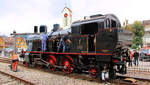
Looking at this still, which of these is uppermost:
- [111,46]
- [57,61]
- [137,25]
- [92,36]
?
[137,25]

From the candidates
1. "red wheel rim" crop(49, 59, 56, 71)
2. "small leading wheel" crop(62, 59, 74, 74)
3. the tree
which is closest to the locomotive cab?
"small leading wheel" crop(62, 59, 74, 74)

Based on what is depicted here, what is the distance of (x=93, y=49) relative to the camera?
8398mm

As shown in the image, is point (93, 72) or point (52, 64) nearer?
point (93, 72)

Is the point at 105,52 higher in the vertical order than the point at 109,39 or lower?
lower

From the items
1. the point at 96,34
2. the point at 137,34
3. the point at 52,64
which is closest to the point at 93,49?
the point at 96,34

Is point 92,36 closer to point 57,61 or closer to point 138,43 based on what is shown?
point 57,61

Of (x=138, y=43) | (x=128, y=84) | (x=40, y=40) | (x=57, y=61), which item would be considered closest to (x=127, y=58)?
(x=128, y=84)

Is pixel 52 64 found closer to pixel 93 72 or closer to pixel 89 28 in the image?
pixel 93 72

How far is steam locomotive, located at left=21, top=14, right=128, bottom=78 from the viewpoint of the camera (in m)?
7.27

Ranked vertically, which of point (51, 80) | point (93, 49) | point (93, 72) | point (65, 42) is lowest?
point (51, 80)

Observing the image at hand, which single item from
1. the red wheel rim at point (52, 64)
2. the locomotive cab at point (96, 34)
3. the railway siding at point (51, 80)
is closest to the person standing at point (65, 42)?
the locomotive cab at point (96, 34)

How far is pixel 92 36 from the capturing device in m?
8.43

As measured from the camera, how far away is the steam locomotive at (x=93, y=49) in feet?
23.9

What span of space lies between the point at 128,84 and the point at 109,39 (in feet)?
8.48
